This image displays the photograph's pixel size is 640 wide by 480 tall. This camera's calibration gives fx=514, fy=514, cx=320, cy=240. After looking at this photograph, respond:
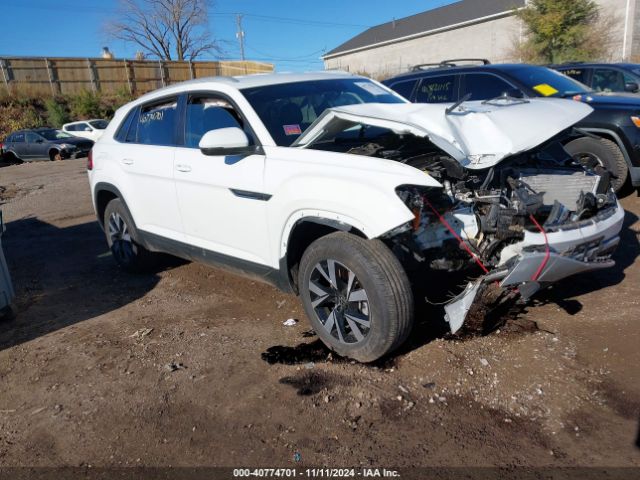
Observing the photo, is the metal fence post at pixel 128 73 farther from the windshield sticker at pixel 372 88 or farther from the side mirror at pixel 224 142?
the side mirror at pixel 224 142

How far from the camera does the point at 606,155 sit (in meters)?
6.15

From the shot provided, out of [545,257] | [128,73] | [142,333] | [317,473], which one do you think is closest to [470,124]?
[545,257]

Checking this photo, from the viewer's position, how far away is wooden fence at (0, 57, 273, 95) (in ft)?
100

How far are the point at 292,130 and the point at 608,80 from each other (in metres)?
7.46

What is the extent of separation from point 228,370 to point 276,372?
34 centimetres

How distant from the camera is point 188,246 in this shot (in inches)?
177

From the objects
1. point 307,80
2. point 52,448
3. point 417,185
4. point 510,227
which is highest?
point 307,80

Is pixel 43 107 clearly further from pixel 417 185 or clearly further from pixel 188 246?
pixel 417 185

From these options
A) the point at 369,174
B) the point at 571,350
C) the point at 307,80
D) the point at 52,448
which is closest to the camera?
the point at 52,448

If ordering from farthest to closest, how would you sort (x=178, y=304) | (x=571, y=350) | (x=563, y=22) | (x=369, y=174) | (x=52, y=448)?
1. (x=563, y=22)
2. (x=178, y=304)
3. (x=571, y=350)
4. (x=369, y=174)
5. (x=52, y=448)

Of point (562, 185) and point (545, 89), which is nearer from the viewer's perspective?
point (562, 185)

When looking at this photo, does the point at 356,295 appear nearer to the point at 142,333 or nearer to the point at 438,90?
the point at 142,333

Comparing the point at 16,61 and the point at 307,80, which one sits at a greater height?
the point at 16,61

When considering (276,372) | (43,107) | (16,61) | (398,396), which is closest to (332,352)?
(276,372)
